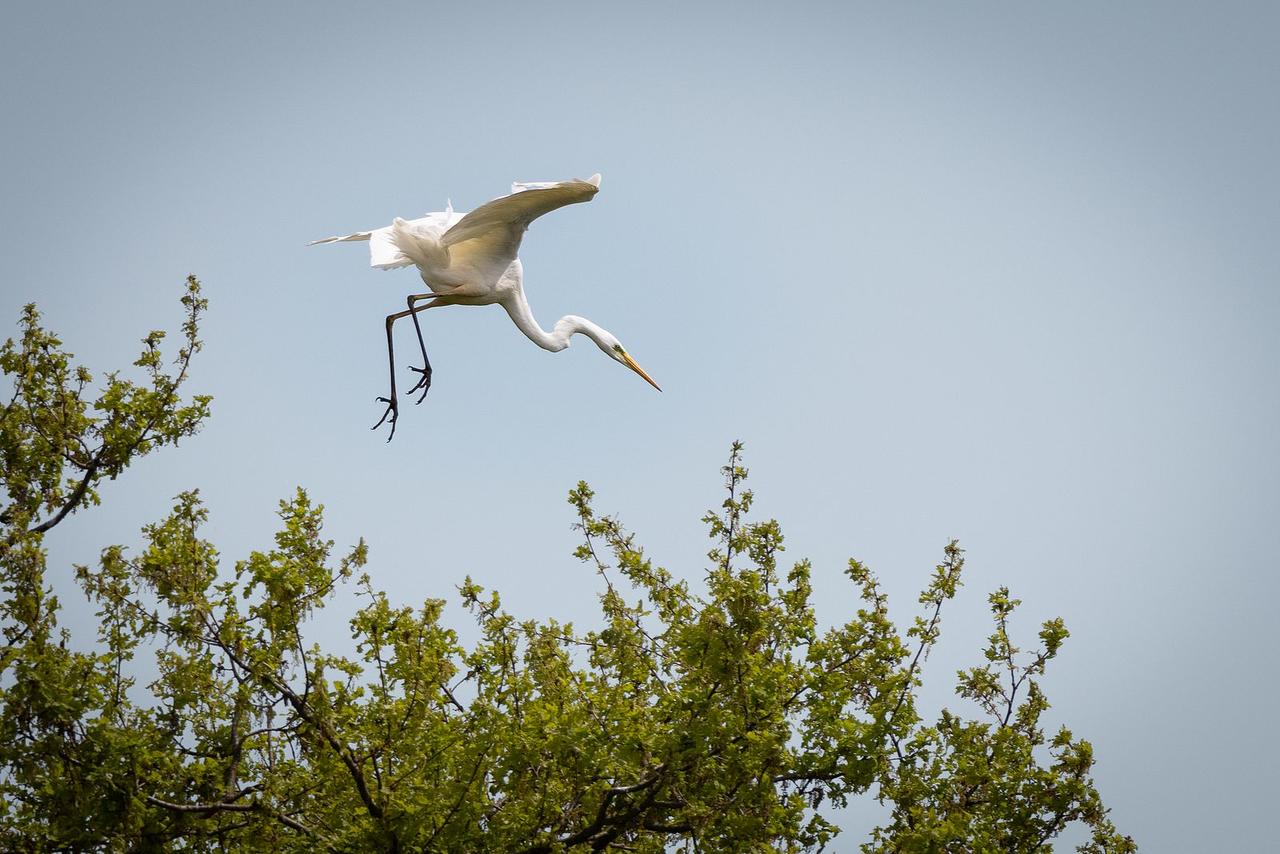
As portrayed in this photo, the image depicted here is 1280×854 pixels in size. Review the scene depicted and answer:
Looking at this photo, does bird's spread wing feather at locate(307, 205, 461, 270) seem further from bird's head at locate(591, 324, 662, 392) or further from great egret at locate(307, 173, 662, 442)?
bird's head at locate(591, 324, 662, 392)

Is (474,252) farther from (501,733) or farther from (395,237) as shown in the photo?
(501,733)

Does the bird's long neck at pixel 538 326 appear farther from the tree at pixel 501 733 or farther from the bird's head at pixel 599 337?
the tree at pixel 501 733

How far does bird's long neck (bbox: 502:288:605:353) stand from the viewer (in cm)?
1341

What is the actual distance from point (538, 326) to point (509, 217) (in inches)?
82.1

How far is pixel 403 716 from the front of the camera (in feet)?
25.3

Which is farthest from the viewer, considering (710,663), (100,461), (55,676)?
(100,461)

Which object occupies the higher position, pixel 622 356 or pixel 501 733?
pixel 622 356

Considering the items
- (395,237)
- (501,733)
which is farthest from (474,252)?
(501,733)

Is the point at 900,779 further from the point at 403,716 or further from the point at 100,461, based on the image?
the point at 100,461

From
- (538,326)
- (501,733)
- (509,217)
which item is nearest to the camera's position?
(501,733)

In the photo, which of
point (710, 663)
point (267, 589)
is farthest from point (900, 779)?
point (267, 589)

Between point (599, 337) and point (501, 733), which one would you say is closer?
point (501, 733)

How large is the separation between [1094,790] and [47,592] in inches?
262

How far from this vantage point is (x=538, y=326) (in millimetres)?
13656
